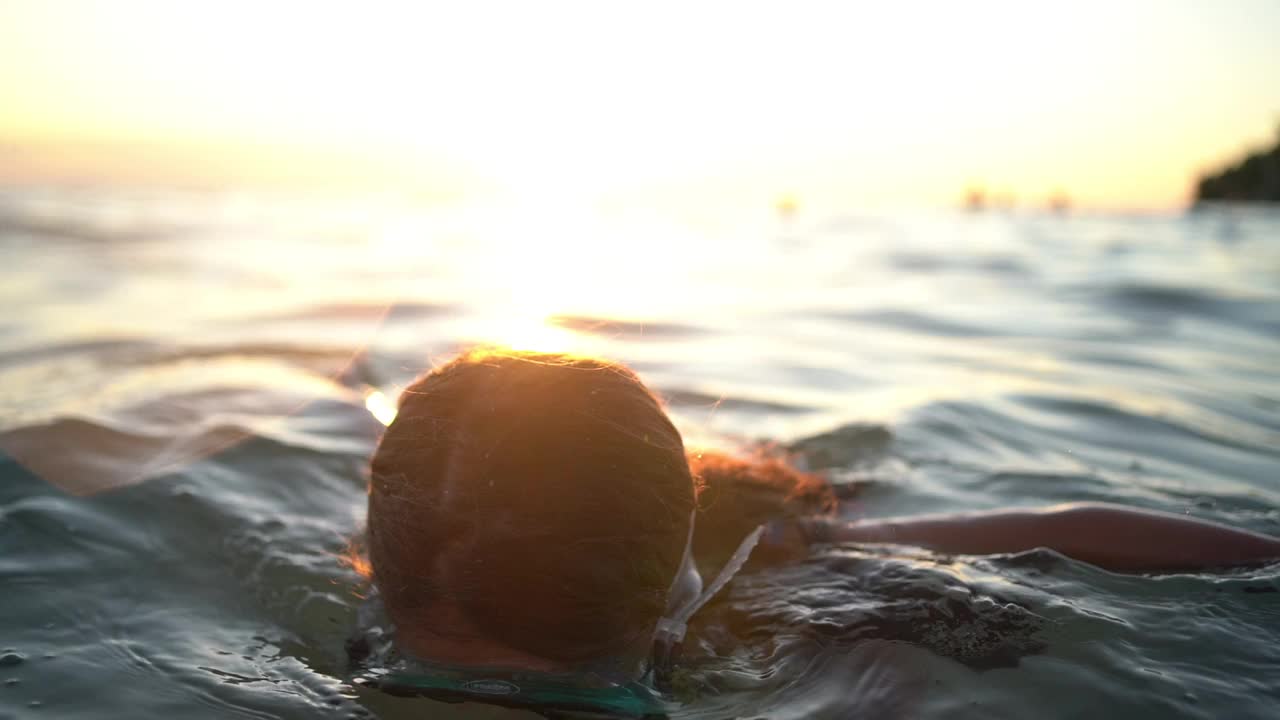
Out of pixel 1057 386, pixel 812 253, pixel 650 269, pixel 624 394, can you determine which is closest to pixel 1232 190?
pixel 812 253

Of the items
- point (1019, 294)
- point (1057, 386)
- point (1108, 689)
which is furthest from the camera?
point (1019, 294)

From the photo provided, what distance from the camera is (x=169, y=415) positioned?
4664mm

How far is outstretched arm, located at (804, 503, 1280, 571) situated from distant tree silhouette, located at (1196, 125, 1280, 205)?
82.5 metres

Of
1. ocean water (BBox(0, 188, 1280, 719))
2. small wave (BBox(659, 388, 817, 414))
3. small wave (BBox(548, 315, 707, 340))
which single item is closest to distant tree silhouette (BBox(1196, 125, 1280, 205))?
ocean water (BBox(0, 188, 1280, 719))

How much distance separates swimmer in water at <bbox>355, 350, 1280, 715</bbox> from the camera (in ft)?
5.64

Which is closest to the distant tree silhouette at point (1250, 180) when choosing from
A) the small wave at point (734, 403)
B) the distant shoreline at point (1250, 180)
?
the distant shoreline at point (1250, 180)

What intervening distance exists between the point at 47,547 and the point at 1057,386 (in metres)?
5.41

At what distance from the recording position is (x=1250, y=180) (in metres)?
73.5

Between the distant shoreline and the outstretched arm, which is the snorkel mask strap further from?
the distant shoreline

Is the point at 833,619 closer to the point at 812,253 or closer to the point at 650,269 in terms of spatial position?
the point at 650,269

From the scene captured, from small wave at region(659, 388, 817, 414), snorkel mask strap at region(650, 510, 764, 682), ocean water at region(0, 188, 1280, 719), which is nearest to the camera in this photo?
snorkel mask strap at region(650, 510, 764, 682)

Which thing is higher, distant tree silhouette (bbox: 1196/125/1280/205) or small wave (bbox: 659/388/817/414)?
distant tree silhouette (bbox: 1196/125/1280/205)

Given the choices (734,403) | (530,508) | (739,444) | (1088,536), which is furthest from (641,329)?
(530,508)

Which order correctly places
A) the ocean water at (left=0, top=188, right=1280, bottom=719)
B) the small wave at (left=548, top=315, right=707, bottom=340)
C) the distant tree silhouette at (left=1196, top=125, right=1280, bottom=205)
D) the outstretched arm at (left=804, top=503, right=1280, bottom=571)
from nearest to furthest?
the ocean water at (left=0, top=188, right=1280, bottom=719), the outstretched arm at (left=804, top=503, right=1280, bottom=571), the small wave at (left=548, top=315, right=707, bottom=340), the distant tree silhouette at (left=1196, top=125, right=1280, bottom=205)
